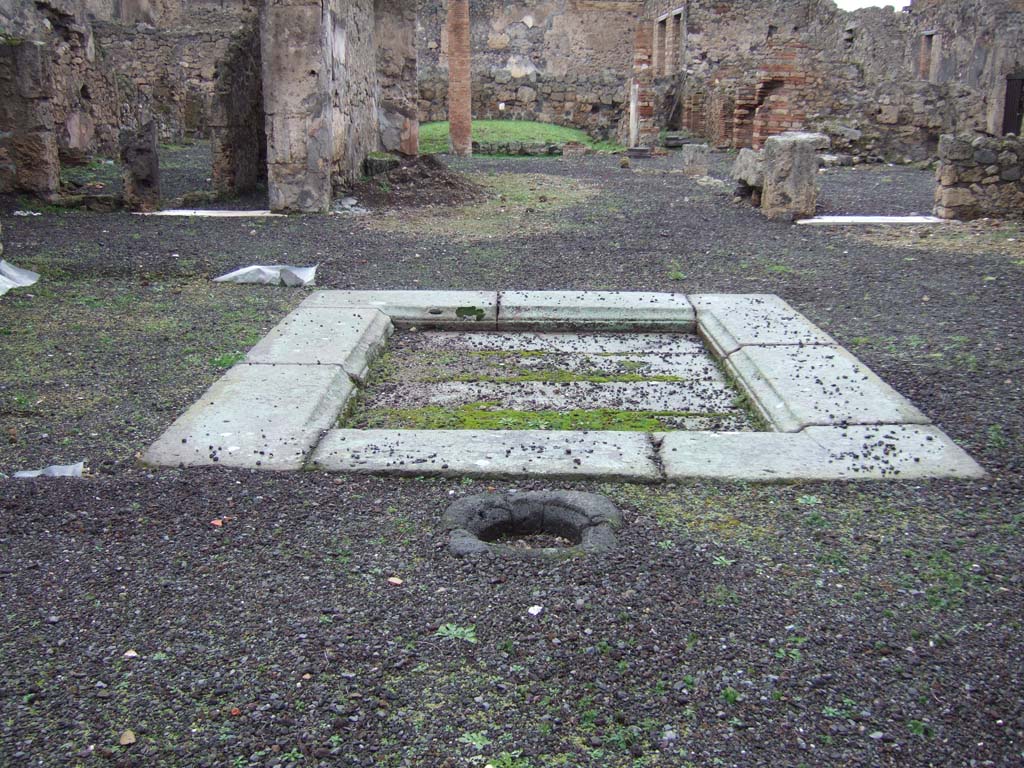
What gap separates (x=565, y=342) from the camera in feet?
18.3

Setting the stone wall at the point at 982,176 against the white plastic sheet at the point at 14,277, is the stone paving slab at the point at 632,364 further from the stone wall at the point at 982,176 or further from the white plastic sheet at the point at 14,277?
the stone wall at the point at 982,176

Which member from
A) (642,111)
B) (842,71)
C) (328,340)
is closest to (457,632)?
(328,340)

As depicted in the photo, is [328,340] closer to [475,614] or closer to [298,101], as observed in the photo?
[475,614]

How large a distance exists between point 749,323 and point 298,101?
5.98 metres

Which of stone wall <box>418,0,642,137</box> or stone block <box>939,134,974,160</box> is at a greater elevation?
stone wall <box>418,0,642,137</box>

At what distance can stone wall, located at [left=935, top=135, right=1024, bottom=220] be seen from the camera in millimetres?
9688

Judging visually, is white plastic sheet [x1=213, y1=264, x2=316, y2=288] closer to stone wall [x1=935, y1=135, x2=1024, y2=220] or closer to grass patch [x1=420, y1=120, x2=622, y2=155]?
stone wall [x1=935, y1=135, x2=1024, y2=220]

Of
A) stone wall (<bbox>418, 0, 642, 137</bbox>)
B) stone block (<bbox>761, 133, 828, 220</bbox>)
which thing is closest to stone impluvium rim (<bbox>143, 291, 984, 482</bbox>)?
stone block (<bbox>761, 133, 828, 220</bbox>)

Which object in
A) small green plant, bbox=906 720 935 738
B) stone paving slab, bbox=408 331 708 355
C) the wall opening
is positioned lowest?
small green plant, bbox=906 720 935 738

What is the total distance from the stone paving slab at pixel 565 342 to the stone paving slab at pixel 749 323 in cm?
16

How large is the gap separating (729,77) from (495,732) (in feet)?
64.3

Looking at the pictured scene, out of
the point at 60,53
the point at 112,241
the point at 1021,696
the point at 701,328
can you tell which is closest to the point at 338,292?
the point at 701,328

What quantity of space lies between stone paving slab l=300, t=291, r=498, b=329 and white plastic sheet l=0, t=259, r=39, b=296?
214 centimetres

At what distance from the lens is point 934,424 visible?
154 inches
